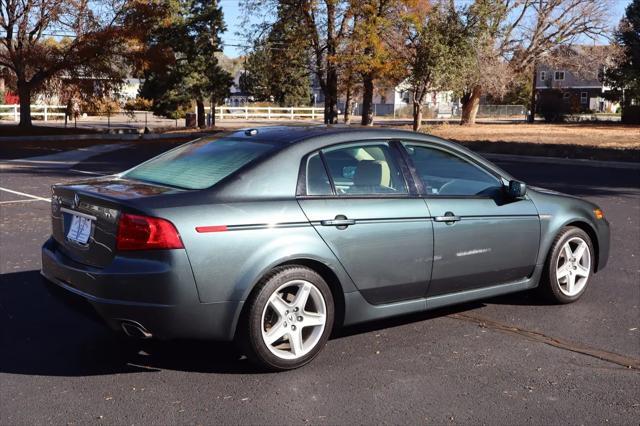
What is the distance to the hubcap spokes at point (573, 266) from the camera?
5.99 metres

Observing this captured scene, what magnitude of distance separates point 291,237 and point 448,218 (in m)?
1.31

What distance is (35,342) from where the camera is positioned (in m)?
5.02

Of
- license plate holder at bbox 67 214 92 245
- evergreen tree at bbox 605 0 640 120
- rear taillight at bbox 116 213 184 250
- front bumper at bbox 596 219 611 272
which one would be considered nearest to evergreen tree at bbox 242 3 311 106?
evergreen tree at bbox 605 0 640 120

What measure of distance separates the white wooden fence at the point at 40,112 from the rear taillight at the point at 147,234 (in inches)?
1997

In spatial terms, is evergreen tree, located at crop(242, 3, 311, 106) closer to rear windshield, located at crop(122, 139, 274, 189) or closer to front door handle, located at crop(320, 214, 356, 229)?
rear windshield, located at crop(122, 139, 274, 189)

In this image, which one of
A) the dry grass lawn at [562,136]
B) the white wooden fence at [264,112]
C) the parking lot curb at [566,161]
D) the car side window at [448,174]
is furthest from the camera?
the white wooden fence at [264,112]

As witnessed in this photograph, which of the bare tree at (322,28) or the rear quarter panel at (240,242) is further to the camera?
the bare tree at (322,28)

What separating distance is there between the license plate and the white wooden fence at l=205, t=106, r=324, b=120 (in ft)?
178

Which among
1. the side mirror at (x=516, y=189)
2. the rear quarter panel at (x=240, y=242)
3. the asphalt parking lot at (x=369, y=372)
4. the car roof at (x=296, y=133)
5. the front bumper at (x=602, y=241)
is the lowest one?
the asphalt parking lot at (x=369, y=372)

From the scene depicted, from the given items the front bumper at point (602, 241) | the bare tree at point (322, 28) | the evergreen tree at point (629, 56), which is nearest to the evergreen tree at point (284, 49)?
the bare tree at point (322, 28)

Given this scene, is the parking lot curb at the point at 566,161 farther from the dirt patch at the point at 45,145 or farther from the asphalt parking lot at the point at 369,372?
the dirt patch at the point at 45,145

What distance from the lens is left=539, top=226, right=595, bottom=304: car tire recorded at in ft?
19.3

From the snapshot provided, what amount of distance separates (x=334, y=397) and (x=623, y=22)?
51.7m

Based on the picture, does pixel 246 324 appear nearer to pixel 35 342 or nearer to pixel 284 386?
pixel 284 386
